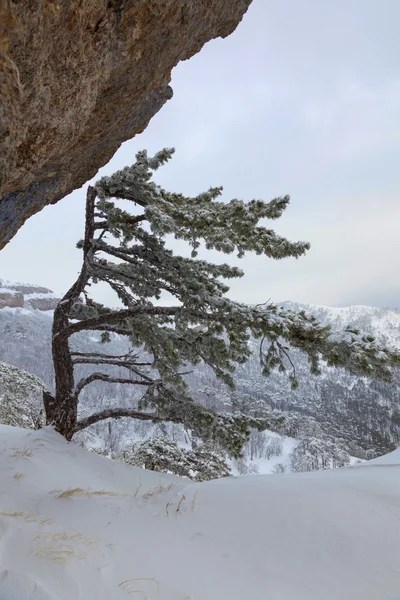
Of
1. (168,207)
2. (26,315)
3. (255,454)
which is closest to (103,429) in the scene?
(255,454)

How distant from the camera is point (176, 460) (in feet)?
40.1

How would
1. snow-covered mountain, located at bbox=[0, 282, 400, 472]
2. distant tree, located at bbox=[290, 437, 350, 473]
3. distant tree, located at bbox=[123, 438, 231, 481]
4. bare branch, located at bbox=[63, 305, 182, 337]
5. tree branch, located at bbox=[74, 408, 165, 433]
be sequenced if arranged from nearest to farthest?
bare branch, located at bbox=[63, 305, 182, 337] < tree branch, located at bbox=[74, 408, 165, 433] < distant tree, located at bbox=[123, 438, 231, 481] < distant tree, located at bbox=[290, 437, 350, 473] < snow-covered mountain, located at bbox=[0, 282, 400, 472]

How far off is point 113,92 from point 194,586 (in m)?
6.05

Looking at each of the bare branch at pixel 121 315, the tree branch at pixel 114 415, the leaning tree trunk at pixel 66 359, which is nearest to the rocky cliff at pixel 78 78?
the leaning tree trunk at pixel 66 359

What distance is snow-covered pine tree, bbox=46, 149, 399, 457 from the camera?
5.54 m

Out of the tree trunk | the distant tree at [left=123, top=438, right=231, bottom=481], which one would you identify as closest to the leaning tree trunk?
the tree trunk

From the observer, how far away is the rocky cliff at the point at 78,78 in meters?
3.10

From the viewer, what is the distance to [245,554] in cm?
272

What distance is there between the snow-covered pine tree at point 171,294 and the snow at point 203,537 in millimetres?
1977

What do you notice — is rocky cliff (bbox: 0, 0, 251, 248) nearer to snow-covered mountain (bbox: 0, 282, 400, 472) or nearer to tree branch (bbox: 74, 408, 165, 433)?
tree branch (bbox: 74, 408, 165, 433)

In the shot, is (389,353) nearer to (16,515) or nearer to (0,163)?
(16,515)

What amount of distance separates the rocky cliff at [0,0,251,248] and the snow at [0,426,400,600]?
140 inches

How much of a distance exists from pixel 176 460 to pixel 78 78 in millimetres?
12174

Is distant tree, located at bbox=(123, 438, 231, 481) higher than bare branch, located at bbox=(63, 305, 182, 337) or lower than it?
lower
